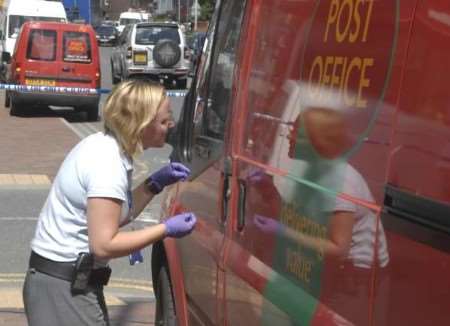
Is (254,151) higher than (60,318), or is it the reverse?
(254,151)

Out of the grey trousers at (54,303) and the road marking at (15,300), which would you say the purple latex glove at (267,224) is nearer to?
the grey trousers at (54,303)

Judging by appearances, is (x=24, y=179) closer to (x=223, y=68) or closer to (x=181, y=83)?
(x=223, y=68)

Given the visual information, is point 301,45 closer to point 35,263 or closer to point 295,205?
point 295,205

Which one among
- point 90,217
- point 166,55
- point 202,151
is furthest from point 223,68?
point 166,55

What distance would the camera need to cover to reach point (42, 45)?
17719 mm

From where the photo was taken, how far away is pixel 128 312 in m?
5.77

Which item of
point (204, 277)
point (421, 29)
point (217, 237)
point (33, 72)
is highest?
point (421, 29)

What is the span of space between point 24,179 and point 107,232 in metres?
8.21

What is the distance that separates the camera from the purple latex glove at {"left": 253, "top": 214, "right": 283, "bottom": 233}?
3.04 metres

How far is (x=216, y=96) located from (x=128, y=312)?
2308 mm

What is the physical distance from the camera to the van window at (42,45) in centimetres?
1758

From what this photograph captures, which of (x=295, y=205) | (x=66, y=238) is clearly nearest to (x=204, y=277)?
(x=66, y=238)

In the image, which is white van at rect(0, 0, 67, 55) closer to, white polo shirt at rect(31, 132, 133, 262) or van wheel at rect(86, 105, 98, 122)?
van wheel at rect(86, 105, 98, 122)

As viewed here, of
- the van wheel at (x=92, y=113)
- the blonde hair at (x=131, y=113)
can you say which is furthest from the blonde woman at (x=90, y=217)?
the van wheel at (x=92, y=113)
